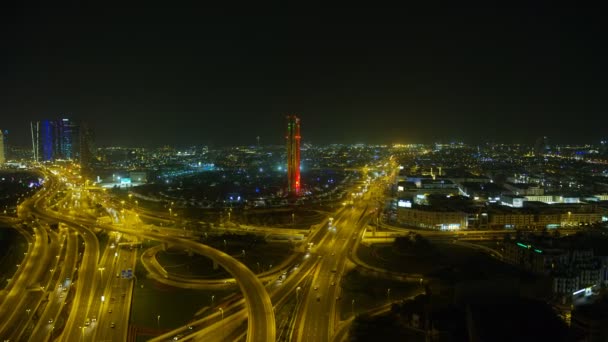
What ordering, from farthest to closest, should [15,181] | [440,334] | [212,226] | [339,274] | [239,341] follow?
[15,181]
[212,226]
[339,274]
[440,334]
[239,341]

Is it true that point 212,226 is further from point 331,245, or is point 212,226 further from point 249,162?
point 249,162

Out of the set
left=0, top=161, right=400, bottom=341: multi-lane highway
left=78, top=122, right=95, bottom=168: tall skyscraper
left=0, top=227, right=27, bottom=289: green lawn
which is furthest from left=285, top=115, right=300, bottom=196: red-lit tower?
left=78, top=122, right=95, bottom=168: tall skyscraper

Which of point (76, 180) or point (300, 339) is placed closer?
point (300, 339)

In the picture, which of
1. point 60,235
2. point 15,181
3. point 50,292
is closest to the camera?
point 50,292

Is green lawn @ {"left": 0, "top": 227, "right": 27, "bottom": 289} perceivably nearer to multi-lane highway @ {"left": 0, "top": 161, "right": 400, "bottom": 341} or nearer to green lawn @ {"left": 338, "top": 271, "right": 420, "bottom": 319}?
multi-lane highway @ {"left": 0, "top": 161, "right": 400, "bottom": 341}

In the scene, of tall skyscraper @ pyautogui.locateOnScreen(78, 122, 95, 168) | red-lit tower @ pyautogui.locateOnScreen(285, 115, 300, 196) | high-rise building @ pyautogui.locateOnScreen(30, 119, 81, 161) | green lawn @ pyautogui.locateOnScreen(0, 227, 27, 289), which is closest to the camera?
green lawn @ pyautogui.locateOnScreen(0, 227, 27, 289)

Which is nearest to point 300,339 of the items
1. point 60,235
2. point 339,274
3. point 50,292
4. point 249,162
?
point 339,274

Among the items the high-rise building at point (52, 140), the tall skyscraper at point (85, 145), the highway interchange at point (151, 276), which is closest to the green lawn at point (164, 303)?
the highway interchange at point (151, 276)

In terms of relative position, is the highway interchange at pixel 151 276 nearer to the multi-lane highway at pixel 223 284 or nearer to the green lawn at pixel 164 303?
the multi-lane highway at pixel 223 284

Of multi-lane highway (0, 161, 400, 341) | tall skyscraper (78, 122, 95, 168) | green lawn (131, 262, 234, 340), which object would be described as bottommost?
green lawn (131, 262, 234, 340)
